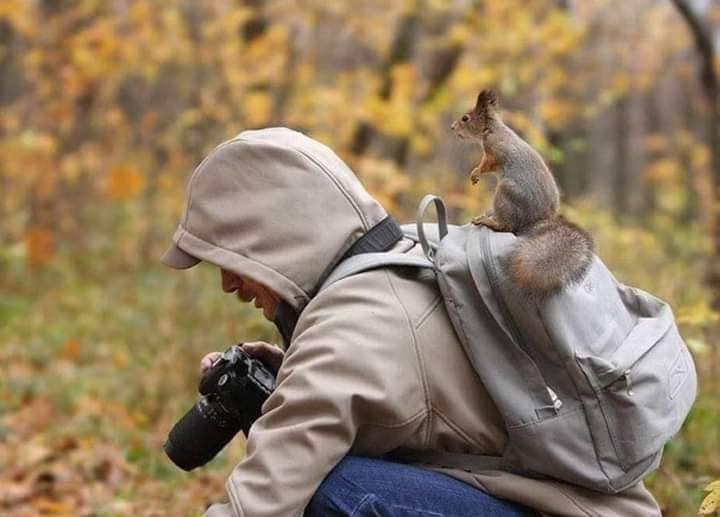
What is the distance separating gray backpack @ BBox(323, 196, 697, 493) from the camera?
7.93ft

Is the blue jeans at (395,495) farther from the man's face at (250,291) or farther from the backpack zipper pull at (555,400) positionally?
the man's face at (250,291)

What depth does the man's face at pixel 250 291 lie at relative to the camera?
2.71 m

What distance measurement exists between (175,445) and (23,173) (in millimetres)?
7267

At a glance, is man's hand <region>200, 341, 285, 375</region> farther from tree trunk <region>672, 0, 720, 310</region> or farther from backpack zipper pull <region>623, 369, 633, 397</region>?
tree trunk <region>672, 0, 720, 310</region>

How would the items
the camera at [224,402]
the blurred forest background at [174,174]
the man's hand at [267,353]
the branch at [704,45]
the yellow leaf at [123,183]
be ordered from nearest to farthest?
1. the camera at [224,402]
2. the man's hand at [267,353]
3. the blurred forest background at [174,174]
4. the branch at [704,45]
5. the yellow leaf at [123,183]

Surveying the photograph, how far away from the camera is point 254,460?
239cm

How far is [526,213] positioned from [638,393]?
1.54 feet

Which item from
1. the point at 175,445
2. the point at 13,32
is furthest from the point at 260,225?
the point at 13,32

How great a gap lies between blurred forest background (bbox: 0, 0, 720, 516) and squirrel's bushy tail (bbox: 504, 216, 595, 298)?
1.32 metres

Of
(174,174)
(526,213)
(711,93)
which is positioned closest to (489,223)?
(526,213)

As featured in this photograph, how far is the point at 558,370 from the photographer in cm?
245

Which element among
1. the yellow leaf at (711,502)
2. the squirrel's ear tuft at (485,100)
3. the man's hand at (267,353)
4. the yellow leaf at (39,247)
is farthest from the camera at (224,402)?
the yellow leaf at (39,247)

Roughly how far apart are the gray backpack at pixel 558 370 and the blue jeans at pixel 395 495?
0.12 metres

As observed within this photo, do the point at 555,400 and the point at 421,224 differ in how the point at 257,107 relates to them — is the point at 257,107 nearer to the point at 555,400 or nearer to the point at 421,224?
the point at 421,224
